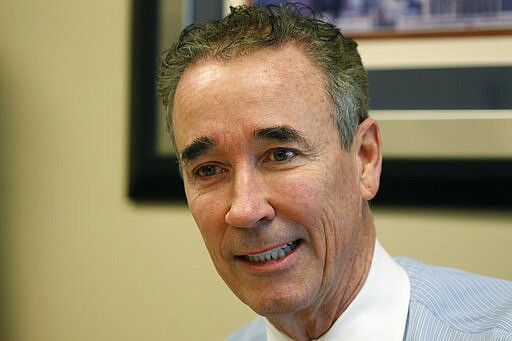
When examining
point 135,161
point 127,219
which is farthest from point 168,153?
point 127,219

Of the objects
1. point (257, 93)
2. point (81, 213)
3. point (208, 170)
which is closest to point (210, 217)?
point (208, 170)

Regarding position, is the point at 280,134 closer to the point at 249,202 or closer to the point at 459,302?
Answer: the point at 249,202

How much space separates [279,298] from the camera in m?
0.96

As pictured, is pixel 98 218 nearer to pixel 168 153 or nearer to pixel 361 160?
pixel 168 153

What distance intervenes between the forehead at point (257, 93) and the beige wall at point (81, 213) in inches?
20.9

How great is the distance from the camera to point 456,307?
101cm

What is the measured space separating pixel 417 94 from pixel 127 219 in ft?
2.26

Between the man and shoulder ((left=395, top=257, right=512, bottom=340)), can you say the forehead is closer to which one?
the man

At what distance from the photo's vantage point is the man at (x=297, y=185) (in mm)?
940

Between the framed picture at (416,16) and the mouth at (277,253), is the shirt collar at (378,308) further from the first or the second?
the framed picture at (416,16)

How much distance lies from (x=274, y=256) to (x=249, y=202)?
3.7 inches

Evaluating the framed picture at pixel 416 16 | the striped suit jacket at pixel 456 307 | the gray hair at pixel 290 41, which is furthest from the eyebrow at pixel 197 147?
the framed picture at pixel 416 16

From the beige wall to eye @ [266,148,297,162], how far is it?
0.55 meters

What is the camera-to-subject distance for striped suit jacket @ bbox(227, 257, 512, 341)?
941 mm
